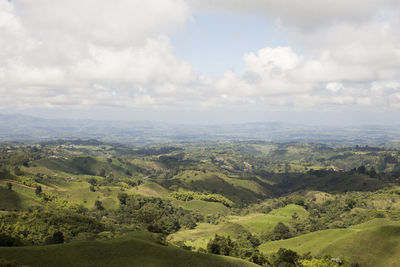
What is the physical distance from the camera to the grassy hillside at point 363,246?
102 metres

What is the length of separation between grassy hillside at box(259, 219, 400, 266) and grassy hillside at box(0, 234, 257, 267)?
53500 mm

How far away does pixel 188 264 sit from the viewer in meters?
75.8

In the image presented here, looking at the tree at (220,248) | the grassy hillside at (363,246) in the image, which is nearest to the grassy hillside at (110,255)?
the tree at (220,248)

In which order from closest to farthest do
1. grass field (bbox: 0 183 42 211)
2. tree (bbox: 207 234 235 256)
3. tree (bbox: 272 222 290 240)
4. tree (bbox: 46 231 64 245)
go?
1. tree (bbox: 46 231 64 245)
2. tree (bbox: 207 234 235 256)
3. grass field (bbox: 0 183 42 211)
4. tree (bbox: 272 222 290 240)

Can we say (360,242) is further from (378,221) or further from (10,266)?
(10,266)

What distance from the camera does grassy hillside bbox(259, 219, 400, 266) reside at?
102 m

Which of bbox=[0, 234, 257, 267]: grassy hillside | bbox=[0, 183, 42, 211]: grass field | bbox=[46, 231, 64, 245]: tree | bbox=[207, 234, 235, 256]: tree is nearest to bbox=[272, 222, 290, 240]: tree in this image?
bbox=[207, 234, 235, 256]: tree

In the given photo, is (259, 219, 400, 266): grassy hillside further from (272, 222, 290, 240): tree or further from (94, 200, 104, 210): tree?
(94, 200, 104, 210): tree

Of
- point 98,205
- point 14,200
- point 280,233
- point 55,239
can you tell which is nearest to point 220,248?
point 55,239

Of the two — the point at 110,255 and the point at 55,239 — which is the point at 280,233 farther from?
the point at 55,239

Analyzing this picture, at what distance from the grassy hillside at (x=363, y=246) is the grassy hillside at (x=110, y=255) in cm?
5350

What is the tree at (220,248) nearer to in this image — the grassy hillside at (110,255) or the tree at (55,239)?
the grassy hillside at (110,255)

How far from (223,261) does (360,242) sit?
2718 inches

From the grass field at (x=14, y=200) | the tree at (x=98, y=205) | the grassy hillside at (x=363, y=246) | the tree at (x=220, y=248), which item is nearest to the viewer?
the grassy hillside at (x=363, y=246)
